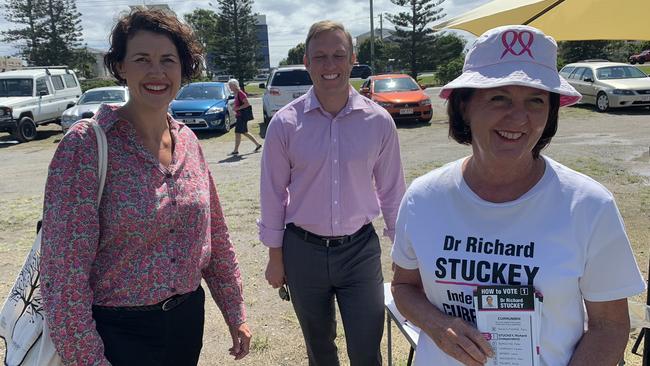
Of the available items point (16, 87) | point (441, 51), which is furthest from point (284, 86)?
point (441, 51)

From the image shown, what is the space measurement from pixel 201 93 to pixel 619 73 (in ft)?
43.4

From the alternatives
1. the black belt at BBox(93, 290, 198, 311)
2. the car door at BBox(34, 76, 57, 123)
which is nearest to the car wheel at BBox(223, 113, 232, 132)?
the car door at BBox(34, 76, 57, 123)

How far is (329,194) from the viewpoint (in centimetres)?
234

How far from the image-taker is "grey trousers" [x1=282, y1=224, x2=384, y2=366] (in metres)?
2.36

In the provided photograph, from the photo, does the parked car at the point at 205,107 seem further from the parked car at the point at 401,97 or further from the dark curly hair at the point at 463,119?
the dark curly hair at the point at 463,119

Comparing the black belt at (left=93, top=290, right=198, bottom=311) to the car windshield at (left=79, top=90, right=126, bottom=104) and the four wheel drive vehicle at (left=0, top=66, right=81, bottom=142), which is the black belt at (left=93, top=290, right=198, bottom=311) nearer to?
the car windshield at (left=79, top=90, right=126, bottom=104)

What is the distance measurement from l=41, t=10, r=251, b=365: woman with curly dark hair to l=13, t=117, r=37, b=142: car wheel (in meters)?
14.9

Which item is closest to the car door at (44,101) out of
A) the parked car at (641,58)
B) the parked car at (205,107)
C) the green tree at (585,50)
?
the parked car at (205,107)

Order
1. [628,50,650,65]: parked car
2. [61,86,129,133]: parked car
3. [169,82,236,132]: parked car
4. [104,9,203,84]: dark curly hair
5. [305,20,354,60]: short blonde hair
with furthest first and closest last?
[628,50,650,65]: parked car < [61,86,129,133]: parked car < [169,82,236,132]: parked car < [305,20,354,60]: short blonde hair < [104,9,203,84]: dark curly hair

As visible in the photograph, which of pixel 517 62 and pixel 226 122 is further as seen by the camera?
pixel 226 122

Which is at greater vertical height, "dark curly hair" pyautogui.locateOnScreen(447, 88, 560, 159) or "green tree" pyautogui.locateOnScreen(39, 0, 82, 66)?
"green tree" pyautogui.locateOnScreen(39, 0, 82, 66)

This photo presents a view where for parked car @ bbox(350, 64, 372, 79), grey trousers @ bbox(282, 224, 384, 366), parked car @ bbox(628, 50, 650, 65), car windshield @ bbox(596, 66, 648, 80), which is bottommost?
grey trousers @ bbox(282, 224, 384, 366)

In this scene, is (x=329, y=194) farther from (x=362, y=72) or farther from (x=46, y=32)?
(x=46, y=32)

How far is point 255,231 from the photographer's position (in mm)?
5750
